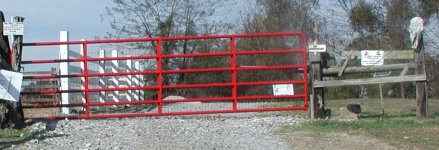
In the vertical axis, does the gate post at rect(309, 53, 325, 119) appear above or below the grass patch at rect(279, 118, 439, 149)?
above

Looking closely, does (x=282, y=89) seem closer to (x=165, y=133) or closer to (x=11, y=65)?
(x=165, y=133)

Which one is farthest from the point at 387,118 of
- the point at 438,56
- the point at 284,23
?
the point at 284,23

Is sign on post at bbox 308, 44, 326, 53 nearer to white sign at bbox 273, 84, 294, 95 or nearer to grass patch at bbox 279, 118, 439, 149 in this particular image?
white sign at bbox 273, 84, 294, 95

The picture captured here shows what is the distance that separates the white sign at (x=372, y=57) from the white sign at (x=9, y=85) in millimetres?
6927

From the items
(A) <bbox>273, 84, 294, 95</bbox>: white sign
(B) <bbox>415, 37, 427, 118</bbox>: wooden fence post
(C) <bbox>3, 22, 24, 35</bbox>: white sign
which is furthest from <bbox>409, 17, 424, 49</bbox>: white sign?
(C) <bbox>3, 22, 24, 35</bbox>: white sign

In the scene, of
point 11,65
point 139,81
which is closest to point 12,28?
point 11,65

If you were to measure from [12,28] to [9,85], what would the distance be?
1.66m

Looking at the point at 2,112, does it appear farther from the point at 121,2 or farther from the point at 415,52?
the point at 121,2

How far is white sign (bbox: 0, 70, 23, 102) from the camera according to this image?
1195 centimetres

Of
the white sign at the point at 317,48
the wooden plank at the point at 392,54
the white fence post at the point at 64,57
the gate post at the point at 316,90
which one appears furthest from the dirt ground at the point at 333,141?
the white fence post at the point at 64,57

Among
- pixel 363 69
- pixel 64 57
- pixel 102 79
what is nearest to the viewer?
pixel 363 69

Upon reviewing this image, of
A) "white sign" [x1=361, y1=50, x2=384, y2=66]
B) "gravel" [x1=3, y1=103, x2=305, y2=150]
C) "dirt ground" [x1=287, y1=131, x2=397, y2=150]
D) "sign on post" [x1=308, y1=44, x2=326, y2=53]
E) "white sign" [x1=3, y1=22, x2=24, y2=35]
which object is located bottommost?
"dirt ground" [x1=287, y1=131, x2=397, y2=150]

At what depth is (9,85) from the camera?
1204 centimetres

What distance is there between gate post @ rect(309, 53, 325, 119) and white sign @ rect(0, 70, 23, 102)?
5.80 m
